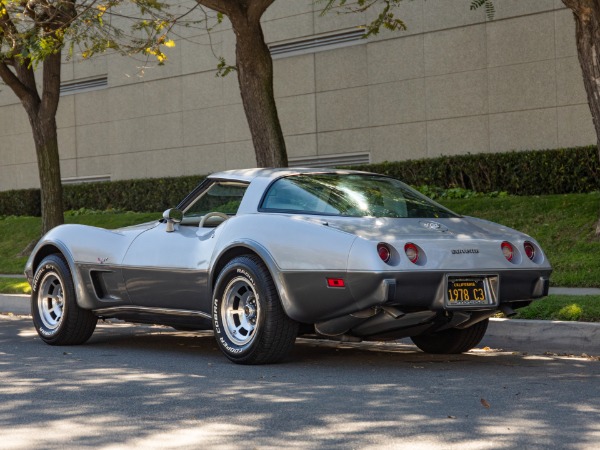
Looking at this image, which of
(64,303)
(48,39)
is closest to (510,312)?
(64,303)

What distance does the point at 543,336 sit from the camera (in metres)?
9.41

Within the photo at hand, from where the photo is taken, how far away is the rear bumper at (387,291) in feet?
24.6

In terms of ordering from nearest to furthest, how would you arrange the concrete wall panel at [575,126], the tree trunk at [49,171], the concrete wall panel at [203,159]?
1. the concrete wall panel at [575,126]
2. the tree trunk at [49,171]
3. the concrete wall panel at [203,159]

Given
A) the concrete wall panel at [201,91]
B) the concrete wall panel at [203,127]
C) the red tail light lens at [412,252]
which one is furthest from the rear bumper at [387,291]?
the concrete wall panel at [201,91]

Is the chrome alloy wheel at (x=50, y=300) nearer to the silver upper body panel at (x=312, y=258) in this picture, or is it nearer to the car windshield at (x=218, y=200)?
the silver upper body panel at (x=312, y=258)

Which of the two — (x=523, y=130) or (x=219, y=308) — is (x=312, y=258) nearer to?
(x=219, y=308)

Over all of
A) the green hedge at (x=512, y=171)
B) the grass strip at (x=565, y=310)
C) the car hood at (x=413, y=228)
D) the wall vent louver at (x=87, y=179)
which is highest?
the wall vent louver at (x=87, y=179)

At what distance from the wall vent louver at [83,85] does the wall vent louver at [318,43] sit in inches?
248

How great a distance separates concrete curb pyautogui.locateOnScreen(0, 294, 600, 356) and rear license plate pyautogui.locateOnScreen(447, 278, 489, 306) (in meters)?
1.71

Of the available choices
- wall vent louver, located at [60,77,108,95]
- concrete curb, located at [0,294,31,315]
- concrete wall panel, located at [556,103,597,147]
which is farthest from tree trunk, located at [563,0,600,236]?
wall vent louver, located at [60,77,108,95]

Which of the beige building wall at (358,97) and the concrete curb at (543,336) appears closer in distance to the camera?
the concrete curb at (543,336)

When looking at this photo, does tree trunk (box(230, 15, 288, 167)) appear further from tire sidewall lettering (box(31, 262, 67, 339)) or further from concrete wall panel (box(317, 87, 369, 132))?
concrete wall panel (box(317, 87, 369, 132))

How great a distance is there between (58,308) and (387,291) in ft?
12.3

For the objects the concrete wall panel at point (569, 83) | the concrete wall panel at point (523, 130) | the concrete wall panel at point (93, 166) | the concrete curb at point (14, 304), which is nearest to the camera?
the concrete curb at point (14, 304)
